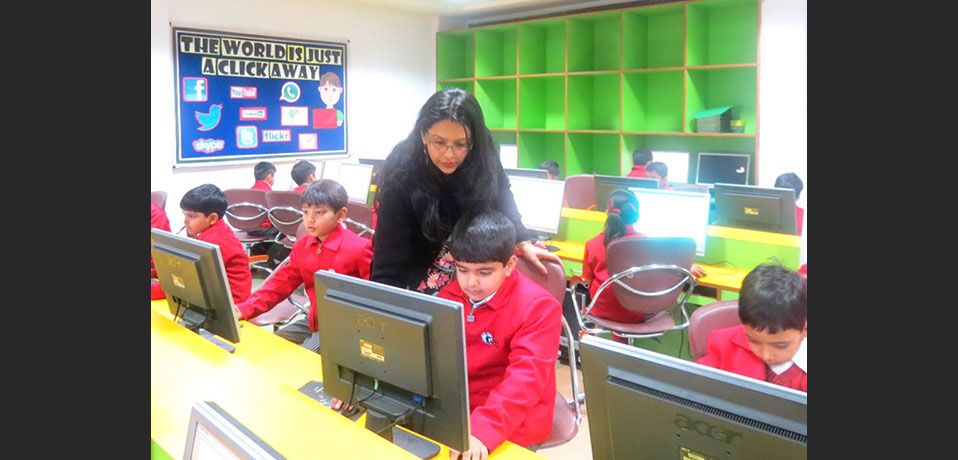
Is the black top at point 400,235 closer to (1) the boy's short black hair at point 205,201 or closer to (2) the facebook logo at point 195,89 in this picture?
(1) the boy's short black hair at point 205,201

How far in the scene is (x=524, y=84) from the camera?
7.68m

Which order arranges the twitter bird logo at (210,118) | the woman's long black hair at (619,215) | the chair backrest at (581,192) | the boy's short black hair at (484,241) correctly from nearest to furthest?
1. the boy's short black hair at (484,241)
2. the woman's long black hair at (619,215)
3. the chair backrest at (581,192)
4. the twitter bird logo at (210,118)

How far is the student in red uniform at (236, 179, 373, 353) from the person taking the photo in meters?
2.64

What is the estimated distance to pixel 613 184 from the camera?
14.5 feet

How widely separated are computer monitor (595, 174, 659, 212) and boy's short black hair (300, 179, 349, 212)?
79.8 inches

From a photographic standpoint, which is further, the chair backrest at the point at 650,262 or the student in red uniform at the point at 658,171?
the student in red uniform at the point at 658,171

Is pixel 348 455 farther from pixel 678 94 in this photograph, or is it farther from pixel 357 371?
pixel 678 94

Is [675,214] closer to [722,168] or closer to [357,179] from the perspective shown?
[722,168]

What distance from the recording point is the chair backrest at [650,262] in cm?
306

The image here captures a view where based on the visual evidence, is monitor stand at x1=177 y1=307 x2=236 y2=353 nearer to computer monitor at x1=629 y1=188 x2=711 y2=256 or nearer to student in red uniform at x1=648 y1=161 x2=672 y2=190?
computer monitor at x1=629 y1=188 x2=711 y2=256

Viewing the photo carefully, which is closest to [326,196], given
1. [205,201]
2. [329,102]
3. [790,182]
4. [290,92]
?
[205,201]

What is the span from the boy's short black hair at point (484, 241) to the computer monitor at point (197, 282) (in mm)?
687

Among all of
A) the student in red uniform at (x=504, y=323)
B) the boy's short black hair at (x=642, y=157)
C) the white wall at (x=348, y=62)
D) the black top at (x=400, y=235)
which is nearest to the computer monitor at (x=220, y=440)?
the student in red uniform at (x=504, y=323)

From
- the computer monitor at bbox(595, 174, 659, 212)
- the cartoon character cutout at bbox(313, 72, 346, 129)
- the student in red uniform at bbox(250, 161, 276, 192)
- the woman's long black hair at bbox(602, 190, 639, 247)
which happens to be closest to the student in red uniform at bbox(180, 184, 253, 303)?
the woman's long black hair at bbox(602, 190, 639, 247)
